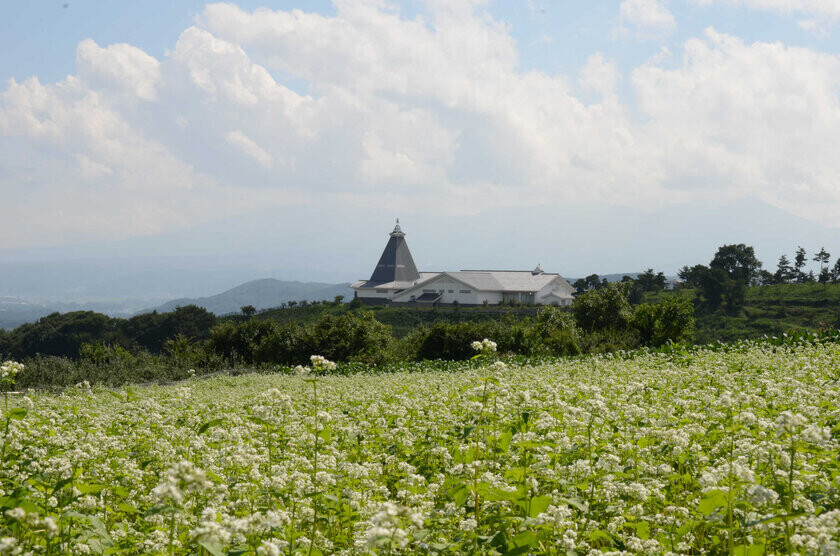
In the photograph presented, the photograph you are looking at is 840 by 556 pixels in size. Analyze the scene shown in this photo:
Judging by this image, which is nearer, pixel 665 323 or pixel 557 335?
pixel 557 335

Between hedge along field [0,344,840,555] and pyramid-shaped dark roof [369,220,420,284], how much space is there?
11690 cm

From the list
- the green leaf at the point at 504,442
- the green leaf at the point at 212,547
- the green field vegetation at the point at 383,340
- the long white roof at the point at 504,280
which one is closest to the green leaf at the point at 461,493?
the green leaf at the point at 504,442

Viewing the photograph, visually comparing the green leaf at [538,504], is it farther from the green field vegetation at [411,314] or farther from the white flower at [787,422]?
the green field vegetation at [411,314]

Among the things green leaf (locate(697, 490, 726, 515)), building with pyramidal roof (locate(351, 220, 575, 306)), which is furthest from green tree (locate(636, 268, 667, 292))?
green leaf (locate(697, 490, 726, 515))

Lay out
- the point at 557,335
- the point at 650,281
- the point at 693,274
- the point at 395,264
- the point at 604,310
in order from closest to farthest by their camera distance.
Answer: the point at 557,335, the point at 604,310, the point at 693,274, the point at 650,281, the point at 395,264

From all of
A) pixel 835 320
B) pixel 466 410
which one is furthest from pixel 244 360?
pixel 835 320

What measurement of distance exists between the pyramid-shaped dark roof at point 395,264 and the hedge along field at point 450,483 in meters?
117

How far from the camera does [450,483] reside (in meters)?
6.12

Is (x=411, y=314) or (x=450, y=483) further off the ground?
(x=450, y=483)

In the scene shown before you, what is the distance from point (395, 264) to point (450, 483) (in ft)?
406

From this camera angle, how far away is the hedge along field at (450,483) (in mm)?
4316

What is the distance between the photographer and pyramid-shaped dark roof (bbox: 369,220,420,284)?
128125mm

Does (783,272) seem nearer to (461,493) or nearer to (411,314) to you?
(411,314)

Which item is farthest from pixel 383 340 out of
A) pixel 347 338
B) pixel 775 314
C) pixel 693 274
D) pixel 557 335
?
pixel 693 274
